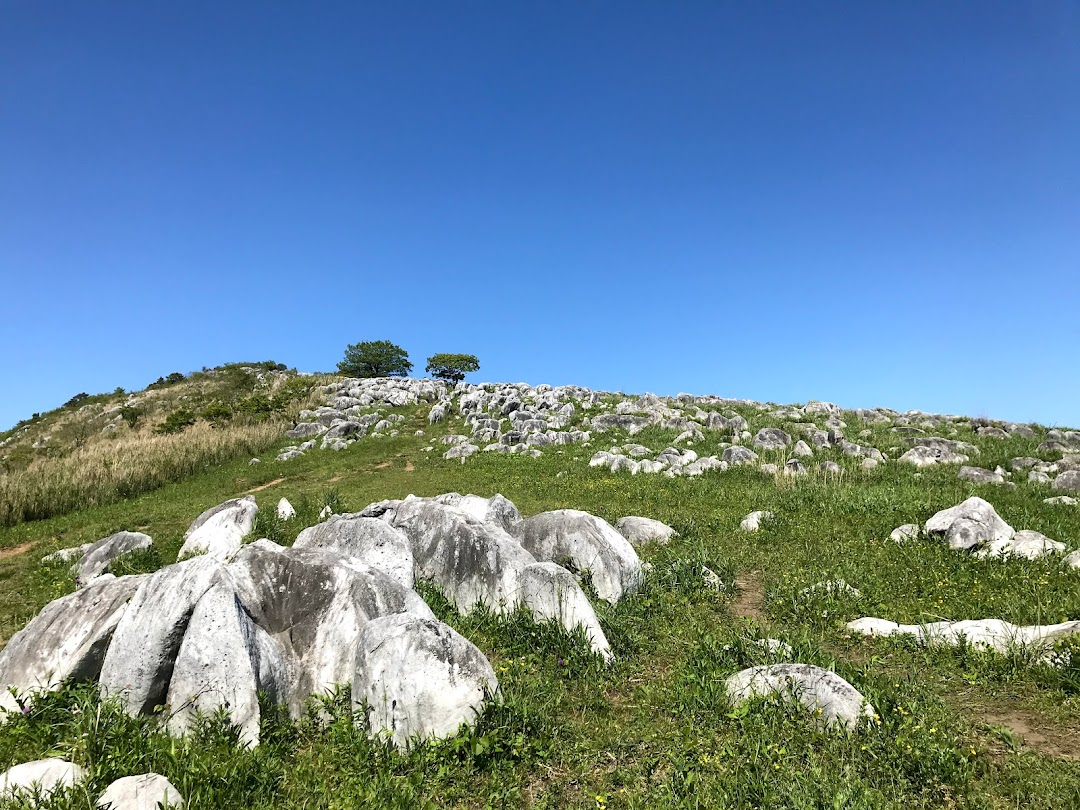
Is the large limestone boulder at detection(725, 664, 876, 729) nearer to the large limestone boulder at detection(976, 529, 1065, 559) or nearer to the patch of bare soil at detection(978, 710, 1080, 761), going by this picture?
the patch of bare soil at detection(978, 710, 1080, 761)

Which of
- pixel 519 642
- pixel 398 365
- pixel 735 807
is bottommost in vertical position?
pixel 735 807

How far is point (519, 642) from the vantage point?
9.14 meters

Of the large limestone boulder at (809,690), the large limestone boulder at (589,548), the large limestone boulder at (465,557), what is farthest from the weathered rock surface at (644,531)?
the large limestone boulder at (809,690)

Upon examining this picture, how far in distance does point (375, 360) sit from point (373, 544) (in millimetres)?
77726

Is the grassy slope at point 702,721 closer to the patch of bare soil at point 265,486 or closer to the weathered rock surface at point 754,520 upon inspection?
the weathered rock surface at point 754,520

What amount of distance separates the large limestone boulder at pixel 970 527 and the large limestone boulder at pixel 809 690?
7.91 metres

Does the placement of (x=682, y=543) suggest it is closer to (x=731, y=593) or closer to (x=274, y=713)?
(x=731, y=593)

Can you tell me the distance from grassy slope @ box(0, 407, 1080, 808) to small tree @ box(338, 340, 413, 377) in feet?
233

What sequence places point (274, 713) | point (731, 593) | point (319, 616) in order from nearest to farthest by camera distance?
point (274, 713), point (319, 616), point (731, 593)

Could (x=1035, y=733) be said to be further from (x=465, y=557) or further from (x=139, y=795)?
(x=139, y=795)

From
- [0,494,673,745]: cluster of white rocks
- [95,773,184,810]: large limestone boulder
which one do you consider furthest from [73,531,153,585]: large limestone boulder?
[95,773,184,810]: large limestone boulder

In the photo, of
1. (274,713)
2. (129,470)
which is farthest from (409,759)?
(129,470)

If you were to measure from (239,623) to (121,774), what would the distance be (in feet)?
5.81

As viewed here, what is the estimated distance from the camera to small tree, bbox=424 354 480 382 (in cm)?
8838
